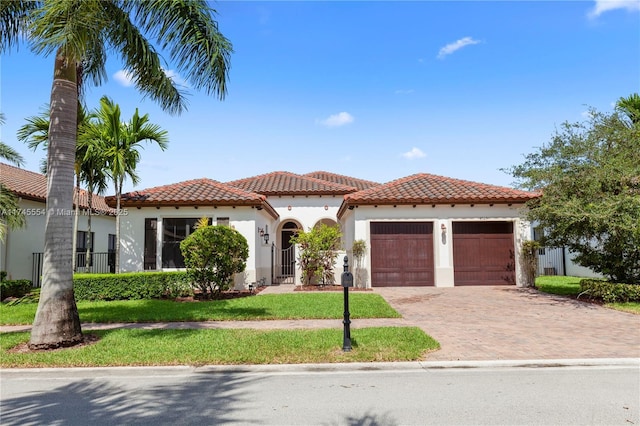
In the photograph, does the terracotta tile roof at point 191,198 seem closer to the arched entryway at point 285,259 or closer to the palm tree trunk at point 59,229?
the arched entryway at point 285,259

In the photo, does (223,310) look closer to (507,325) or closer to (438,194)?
(507,325)

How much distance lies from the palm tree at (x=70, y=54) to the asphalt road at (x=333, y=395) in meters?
1.51

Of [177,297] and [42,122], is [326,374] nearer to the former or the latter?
[177,297]

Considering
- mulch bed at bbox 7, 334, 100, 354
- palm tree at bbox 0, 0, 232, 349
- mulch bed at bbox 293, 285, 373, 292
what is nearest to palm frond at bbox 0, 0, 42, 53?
palm tree at bbox 0, 0, 232, 349

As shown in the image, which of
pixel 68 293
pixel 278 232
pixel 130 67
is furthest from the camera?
pixel 278 232

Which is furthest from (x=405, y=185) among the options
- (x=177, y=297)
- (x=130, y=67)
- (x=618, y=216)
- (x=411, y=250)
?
(x=130, y=67)

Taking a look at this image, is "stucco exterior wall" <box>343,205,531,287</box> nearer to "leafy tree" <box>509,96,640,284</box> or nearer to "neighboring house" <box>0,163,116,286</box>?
"leafy tree" <box>509,96,640,284</box>

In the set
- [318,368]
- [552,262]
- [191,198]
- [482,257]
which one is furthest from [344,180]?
[318,368]

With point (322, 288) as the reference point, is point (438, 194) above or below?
above

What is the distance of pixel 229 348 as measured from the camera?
6.68 metres

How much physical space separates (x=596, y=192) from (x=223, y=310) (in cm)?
1100

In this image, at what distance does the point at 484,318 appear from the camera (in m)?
9.53

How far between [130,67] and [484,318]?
10.1m

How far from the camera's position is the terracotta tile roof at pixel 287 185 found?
910 inches
